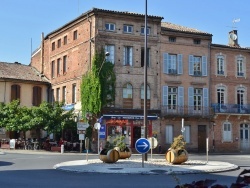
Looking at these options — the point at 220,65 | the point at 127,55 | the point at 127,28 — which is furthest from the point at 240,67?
the point at 127,28

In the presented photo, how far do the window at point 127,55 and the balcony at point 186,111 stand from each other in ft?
17.1

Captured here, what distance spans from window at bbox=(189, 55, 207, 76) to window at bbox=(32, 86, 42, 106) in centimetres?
1607

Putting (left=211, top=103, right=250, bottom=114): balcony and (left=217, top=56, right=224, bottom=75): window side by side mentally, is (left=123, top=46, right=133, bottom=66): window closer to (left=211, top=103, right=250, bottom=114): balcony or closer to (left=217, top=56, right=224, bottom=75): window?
(left=211, top=103, right=250, bottom=114): balcony

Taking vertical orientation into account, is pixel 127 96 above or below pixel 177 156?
above

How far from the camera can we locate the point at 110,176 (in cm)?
1623

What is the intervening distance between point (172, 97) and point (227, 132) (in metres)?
6.93

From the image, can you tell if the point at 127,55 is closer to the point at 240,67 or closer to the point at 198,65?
the point at 198,65

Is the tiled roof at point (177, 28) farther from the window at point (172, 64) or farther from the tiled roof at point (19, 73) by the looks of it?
the tiled roof at point (19, 73)

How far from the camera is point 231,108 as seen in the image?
41750 mm

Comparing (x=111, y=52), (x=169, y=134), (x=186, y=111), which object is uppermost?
(x=111, y=52)

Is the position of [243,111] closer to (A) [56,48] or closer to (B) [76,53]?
(B) [76,53]

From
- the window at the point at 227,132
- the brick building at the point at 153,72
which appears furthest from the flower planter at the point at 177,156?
the window at the point at 227,132

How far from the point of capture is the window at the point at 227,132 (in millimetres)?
41656

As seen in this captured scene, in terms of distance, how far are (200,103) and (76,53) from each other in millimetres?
12713
